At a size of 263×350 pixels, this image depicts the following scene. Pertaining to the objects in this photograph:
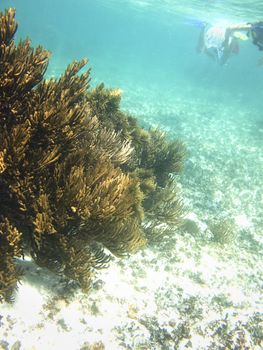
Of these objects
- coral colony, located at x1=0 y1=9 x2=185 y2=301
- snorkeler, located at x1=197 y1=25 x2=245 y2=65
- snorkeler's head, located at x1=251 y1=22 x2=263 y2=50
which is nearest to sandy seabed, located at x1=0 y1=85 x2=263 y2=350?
coral colony, located at x1=0 y1=9 x2=185 y2=301

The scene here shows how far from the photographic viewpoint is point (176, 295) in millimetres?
6234

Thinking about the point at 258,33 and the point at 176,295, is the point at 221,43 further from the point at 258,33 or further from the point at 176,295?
the point at 176,295

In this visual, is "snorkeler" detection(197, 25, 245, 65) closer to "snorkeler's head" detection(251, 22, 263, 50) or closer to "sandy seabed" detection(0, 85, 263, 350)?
"snorkeler's head" detection(251, 22, 263, 50)

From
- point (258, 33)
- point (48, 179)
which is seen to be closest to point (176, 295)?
point (48, 179)

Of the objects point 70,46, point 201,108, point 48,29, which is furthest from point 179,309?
point 48,29

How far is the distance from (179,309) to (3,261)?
3632mm

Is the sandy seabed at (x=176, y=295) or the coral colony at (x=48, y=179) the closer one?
the coral colony at (x=48, y=179)

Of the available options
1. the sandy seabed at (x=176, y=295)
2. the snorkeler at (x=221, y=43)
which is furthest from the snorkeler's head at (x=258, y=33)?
the sandy seabed at (x=176, y=295)

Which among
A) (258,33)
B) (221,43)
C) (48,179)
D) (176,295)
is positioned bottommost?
(176,295)

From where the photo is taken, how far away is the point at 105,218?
3.94 metres

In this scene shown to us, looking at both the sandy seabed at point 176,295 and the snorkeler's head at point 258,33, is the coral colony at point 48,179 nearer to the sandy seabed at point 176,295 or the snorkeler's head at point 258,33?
the sandy seabed at point 176,295

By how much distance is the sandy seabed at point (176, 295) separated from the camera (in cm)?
445

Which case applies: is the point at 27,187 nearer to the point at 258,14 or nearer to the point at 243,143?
the point at 243,143

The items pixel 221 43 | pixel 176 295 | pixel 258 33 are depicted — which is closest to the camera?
pixel 176 295
